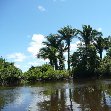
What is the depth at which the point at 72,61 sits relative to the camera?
230 feet

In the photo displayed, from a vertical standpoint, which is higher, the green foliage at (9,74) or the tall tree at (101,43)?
the tall tree at (101,43)

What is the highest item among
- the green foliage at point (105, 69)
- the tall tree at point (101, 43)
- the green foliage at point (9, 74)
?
the tall tree at point (101, 43)

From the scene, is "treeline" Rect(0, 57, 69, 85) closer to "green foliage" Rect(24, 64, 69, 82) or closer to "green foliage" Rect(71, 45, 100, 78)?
"green foliage" Rect(24, 64, 69, 82)

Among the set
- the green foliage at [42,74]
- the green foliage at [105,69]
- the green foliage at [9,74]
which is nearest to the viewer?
the green foliage at [9,74]

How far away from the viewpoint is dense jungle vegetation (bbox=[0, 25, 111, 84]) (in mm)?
58781

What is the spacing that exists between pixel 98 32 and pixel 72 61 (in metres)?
9.97

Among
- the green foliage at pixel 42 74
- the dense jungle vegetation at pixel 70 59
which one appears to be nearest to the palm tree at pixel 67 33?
the dense jungle vegetation at pixel 70 59

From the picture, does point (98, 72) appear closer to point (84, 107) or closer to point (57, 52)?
point (57, 52)

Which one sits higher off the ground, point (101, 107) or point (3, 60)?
point (3, 60)

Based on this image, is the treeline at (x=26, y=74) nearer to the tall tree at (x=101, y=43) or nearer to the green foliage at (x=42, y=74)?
the green foliage at (x=42, y=74)

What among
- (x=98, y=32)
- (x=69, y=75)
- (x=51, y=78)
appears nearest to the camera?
(x=51, y=78)

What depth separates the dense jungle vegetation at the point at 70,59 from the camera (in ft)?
193

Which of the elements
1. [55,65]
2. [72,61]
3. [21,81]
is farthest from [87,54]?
[21,81]

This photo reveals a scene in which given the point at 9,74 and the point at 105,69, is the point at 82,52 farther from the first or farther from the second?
the point at 9,74
